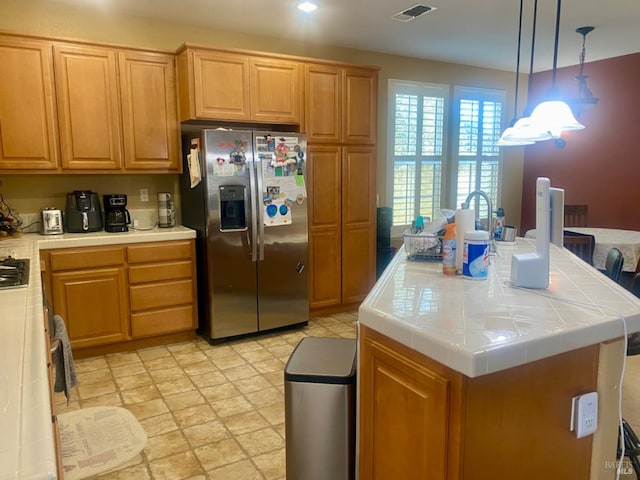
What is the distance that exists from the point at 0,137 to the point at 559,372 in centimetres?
361

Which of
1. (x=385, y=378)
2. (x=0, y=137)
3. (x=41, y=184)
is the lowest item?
(x=385, y=378)

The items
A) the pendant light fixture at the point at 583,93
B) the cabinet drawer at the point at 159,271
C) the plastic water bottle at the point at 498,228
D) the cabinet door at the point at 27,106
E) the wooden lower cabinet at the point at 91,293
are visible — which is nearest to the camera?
the plastic water bottle at the point at 498,228

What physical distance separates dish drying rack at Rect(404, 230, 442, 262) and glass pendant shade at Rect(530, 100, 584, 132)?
2.68ft

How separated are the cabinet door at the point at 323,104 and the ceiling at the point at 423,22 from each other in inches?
14.7

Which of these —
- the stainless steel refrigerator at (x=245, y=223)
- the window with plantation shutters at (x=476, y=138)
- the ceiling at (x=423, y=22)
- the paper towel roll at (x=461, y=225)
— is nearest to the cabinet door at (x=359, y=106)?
the ceiling at (x=423, y=22)

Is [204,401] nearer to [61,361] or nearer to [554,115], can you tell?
[61,361]

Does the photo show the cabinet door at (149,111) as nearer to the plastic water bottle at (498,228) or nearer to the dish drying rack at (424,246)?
the dish drying rack at (424,246)

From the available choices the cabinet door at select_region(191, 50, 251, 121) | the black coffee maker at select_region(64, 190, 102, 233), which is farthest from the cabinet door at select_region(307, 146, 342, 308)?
the black coffee maker at select_region(64, 190, 102, 233)

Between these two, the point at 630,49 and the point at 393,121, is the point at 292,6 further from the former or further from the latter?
the point at 630,49

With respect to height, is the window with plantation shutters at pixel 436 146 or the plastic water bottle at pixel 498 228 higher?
the window with plantation shutters at pixel 436 146

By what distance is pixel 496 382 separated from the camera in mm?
1321

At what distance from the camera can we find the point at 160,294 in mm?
3723

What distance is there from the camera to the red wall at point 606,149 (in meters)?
5.05

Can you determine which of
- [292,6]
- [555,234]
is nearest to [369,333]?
[555,234]
